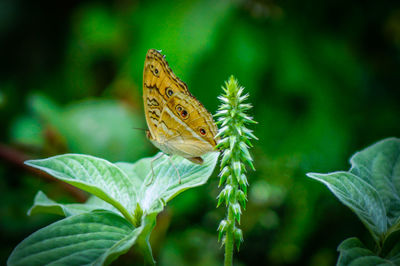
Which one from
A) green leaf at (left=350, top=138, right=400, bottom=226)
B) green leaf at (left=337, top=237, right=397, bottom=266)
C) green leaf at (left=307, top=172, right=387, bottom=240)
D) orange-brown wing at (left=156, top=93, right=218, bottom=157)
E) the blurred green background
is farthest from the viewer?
the blurred green background

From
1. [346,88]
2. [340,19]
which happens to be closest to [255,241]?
[346,88]

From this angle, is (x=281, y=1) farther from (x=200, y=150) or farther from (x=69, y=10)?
(x=69, y=10)

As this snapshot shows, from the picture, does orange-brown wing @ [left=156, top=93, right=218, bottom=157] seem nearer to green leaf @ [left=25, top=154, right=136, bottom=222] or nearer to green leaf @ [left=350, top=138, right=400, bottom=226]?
green leaf @ [left=25, top=154, right=136, bottom=222]

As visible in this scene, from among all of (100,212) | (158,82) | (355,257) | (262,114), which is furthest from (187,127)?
(262,114)

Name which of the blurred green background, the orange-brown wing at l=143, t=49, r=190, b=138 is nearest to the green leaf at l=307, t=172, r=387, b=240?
the orange-brown wing at l=143, t=49, r=190, b=138

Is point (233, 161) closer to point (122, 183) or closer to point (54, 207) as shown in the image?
point (122, 183)

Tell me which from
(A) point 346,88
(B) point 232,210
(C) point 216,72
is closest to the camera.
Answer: (B) point 232,210
